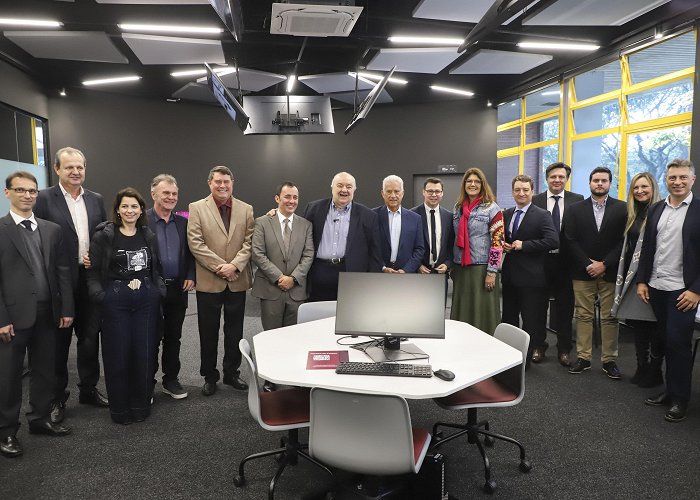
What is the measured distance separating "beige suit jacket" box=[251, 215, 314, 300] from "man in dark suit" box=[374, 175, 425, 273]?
69 cm

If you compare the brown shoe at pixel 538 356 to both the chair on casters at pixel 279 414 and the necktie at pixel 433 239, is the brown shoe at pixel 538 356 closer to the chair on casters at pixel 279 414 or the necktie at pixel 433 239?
the necktie at pixel 433 239

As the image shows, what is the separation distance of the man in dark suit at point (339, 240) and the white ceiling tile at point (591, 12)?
3.10 metres

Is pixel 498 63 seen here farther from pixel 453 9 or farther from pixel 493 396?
pixel 493 396

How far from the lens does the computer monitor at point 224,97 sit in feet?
16.5

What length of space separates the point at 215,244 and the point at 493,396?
2.32 m

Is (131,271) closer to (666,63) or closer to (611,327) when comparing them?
(611,327)

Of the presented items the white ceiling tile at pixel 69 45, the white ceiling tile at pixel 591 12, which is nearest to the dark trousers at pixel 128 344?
the white ceiling tile at pixel 69 45

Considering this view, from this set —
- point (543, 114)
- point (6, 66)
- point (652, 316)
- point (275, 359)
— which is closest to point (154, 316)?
point (275, 359)

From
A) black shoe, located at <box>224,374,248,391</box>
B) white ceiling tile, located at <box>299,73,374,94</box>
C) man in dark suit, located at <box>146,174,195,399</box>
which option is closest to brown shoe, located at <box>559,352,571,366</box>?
black shoe, located at <box>224,374,248,391</box>

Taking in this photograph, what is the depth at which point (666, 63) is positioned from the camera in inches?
224

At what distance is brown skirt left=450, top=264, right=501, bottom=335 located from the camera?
13.7 ft

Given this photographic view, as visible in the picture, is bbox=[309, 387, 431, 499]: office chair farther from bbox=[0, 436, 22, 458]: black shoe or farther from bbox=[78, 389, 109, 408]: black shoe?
bbox=[78, 389, 109, 408]: black shoe

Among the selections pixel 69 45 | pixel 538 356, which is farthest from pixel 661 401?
pixel 69 45

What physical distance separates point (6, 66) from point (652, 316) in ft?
26.8
